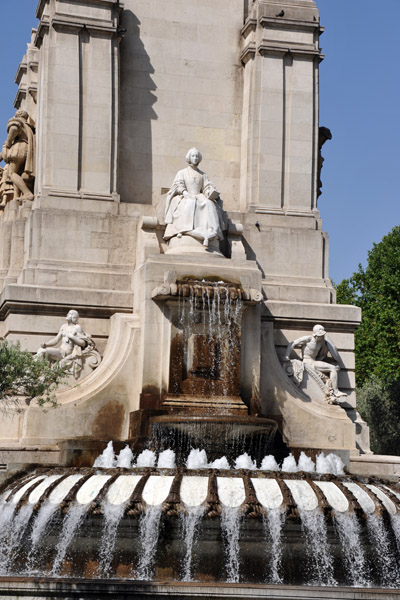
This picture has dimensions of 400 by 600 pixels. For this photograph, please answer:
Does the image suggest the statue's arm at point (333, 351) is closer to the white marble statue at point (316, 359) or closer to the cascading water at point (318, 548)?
the white marble statue at point (316, 359)

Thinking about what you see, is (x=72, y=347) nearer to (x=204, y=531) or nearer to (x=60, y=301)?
(x=60, y=301)

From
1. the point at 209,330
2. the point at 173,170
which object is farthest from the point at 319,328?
the point at 173,170

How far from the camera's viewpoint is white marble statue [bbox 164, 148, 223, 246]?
24.8 m

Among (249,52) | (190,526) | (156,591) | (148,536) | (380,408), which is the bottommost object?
(156,591)

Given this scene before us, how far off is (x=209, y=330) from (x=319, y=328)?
3.37m

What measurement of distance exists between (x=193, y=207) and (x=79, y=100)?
425 cm

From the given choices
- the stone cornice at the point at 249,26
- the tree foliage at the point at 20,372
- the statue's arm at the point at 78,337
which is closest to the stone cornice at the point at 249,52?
the stone cornice at the point at 249,26

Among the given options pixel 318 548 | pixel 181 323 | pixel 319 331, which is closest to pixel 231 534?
pixel 318 548

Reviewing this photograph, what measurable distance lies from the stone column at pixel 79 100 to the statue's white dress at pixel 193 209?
190cm

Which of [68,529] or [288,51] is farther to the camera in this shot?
[288,51]

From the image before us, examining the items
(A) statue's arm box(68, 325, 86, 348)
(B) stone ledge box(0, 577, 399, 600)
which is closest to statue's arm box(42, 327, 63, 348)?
(A) statue's arm box(68, 325, 86, 348)

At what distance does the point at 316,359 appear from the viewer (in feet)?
84.8

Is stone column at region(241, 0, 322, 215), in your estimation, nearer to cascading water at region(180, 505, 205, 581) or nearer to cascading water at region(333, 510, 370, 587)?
cascading water at region(333, 510, 370, 587)

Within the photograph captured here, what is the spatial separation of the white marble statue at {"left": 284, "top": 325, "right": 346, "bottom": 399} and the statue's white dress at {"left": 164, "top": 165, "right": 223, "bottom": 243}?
3.06 metres
